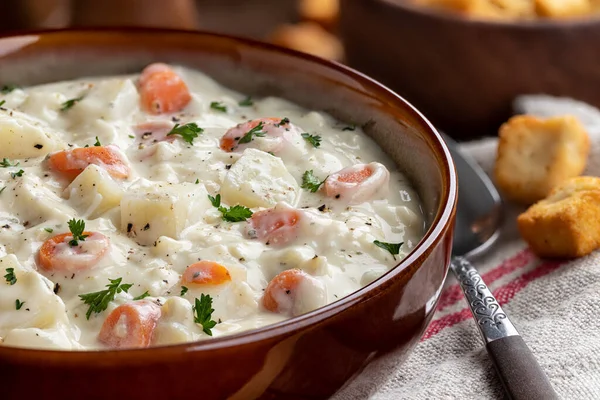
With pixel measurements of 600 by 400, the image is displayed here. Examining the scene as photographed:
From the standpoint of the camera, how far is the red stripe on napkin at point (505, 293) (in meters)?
3.24

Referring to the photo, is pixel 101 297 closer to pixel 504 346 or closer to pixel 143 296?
pixel 143 296

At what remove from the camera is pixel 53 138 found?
3.14 metres

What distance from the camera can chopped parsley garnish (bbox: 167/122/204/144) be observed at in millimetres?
3188

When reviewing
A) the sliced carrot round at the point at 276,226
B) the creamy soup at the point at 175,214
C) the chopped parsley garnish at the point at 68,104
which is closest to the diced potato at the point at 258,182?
the creamy soup at the point at 175,214

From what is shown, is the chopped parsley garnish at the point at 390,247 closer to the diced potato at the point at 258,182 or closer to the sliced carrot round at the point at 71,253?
the diced potato at the point at 258,182

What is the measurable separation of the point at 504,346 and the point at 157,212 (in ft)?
4.00

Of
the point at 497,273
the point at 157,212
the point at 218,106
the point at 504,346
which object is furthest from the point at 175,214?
the point at 497,273

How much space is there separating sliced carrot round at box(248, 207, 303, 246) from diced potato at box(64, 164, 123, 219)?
0.45 m

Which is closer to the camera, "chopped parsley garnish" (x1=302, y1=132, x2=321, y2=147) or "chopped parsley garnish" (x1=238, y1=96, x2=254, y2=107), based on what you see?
"chopped parsley garnish" (x1=302, y1=132, x2=321, y2=147)

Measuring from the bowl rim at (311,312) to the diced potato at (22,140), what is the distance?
0.75 m

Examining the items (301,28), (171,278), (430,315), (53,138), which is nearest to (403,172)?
(430,315)

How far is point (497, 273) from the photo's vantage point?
355 cm

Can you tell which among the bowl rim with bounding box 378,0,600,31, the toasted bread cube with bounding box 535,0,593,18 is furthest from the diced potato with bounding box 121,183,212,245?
the toasted bread cube with bounding box 535,0,593,18

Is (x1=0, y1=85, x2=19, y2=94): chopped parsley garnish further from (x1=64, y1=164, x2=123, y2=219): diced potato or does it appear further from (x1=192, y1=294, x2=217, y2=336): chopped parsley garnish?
(x1=192, y1=294, x2=217, y2=336): chopped parsley garnish
